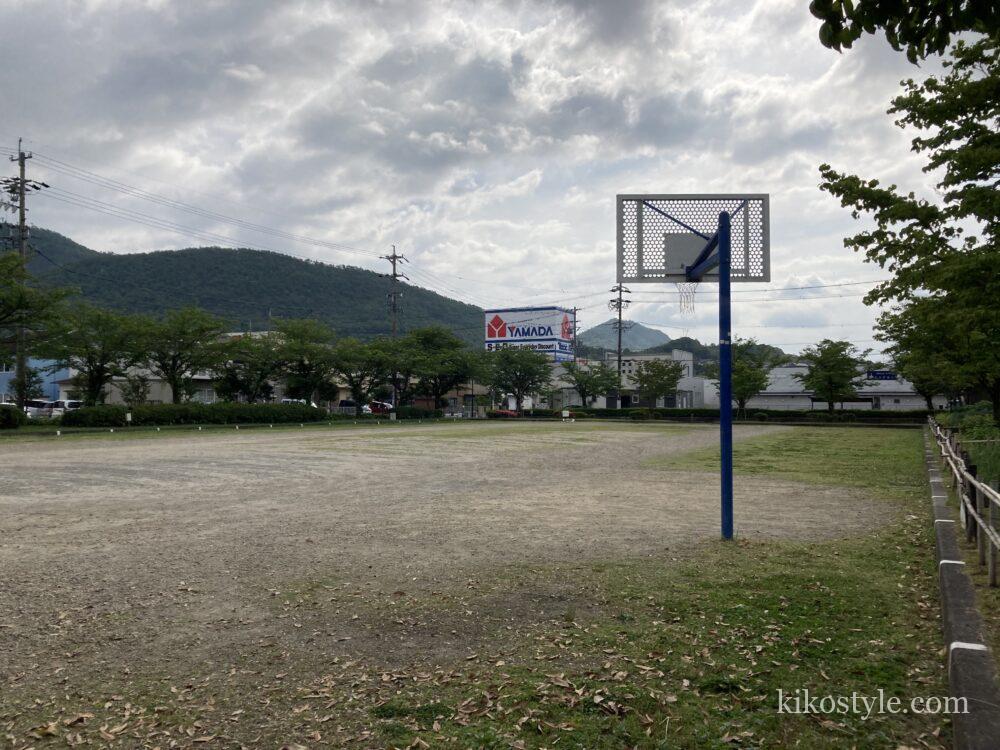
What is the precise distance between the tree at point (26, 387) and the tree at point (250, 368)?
9.64 m

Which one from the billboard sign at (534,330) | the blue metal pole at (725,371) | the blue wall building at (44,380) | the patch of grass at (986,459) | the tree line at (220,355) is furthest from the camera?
the billboard sign at (534,330)

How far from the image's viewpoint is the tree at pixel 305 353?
144 ft

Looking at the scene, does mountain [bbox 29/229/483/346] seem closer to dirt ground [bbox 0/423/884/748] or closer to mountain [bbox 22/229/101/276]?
mountain [bbox 22/229/101/276]

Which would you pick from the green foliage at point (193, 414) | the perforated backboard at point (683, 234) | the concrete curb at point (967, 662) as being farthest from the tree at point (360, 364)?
the concrete curb at point (967, 662)

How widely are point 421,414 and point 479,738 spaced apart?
51479 millimetres

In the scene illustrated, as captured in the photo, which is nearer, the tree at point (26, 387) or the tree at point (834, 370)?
Result: the tree at point (26, 387)

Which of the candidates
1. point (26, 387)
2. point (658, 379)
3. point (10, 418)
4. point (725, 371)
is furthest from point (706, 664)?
point (658, 379)

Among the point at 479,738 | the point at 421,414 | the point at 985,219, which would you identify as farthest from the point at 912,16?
the point at 421,414

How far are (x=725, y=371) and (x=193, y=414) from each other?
34834mm

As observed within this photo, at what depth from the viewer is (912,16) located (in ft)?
11.7

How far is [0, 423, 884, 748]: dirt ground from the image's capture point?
4262 mm

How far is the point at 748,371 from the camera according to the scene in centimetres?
4650

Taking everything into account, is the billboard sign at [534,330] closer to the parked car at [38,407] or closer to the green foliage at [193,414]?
the green foliage at [193,414]

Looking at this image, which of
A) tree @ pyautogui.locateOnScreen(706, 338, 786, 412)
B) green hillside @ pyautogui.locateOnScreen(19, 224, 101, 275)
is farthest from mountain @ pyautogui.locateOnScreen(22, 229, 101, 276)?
tree @ pyautogui.locateOnScreen(706, 338, 786, 412)
